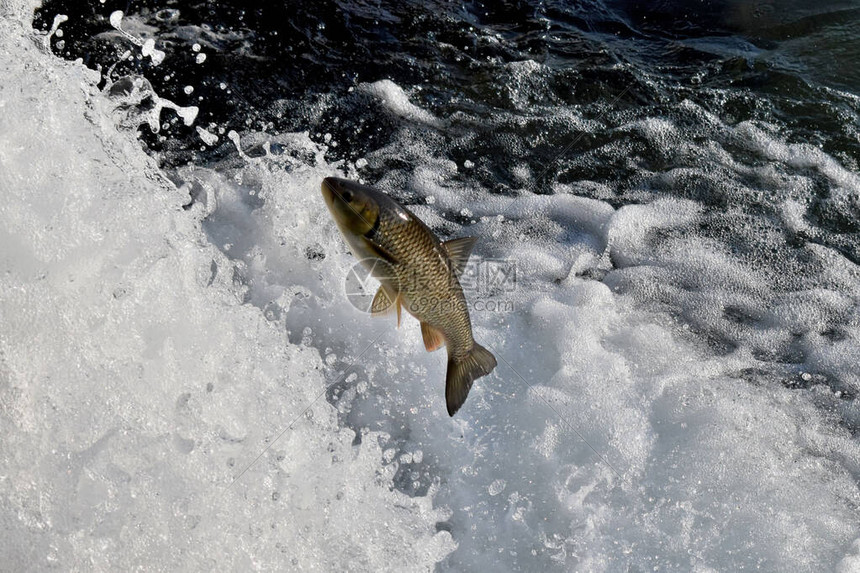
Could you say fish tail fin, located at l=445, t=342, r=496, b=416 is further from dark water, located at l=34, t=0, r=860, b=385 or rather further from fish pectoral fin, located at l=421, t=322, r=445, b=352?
dark water, located at l=34, t=0, r=860, b=385

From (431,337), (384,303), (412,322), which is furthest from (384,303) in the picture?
(412,322)

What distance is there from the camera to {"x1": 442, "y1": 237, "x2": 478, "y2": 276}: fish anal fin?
8.67 ft

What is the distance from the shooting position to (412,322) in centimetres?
396

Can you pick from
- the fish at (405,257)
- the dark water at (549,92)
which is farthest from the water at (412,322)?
the fish at (405,257)

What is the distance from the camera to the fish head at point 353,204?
97.2 inches

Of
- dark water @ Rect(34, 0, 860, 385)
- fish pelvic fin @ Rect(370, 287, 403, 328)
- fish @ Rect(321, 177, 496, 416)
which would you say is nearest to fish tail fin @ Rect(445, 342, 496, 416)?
fish @ Rect(321, 177, 496, 416)

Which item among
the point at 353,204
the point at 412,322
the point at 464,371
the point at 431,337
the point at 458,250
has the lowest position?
the point at 412,322

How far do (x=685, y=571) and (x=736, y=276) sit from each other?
7.20 ft

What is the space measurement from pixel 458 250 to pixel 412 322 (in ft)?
4.44

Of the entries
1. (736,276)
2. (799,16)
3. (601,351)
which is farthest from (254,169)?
(799,16)

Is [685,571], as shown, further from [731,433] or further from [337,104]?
[337,104]

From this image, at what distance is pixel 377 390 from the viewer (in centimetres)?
367

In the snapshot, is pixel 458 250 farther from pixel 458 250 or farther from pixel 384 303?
pixel 384 303

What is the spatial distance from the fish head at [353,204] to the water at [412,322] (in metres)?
1.06
